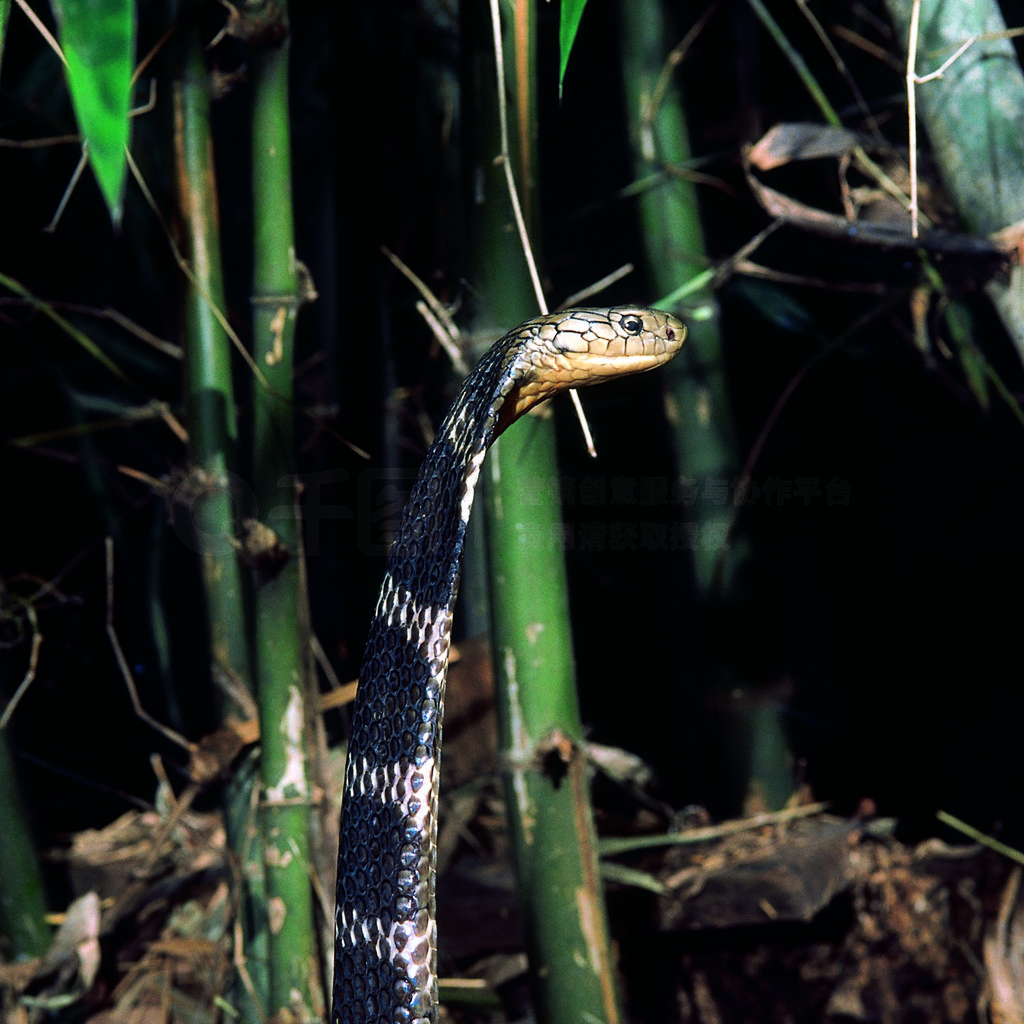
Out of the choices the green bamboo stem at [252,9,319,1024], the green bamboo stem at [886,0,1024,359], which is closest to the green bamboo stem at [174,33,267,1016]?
the green bamboo stem at [252,9,319,1024]

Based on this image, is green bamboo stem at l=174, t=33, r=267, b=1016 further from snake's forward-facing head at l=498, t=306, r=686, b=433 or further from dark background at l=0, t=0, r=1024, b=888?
snake's forward-facing head at l=498, t=306, r=686, b=433

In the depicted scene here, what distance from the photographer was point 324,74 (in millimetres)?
1619

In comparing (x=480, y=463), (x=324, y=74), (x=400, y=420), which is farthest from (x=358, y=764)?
(x=324, y=74)

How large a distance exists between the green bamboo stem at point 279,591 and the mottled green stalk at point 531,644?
0.22 m

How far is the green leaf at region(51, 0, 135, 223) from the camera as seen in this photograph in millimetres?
488

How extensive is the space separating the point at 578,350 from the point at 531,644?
33cm

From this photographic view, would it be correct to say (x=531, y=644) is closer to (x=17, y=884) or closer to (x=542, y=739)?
(x=542, y=739)

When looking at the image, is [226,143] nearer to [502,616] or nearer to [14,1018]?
[502,616]

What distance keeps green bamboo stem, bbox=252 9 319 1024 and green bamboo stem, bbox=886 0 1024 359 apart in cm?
68

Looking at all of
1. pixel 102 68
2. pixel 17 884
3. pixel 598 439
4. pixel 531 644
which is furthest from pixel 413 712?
pixel 598 439

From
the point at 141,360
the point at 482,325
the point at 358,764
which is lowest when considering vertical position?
the point at 358,764

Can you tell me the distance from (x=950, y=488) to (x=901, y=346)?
0.28 metres

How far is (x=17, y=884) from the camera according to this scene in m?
1.30

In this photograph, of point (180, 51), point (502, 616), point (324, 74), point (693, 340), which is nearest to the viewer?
point (502, 616)
